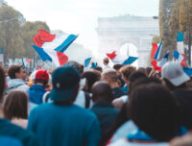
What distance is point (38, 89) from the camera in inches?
291

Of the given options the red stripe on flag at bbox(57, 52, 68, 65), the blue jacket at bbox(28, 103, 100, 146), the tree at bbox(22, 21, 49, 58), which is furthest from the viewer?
the tree at bbox(22, 21, 49, 58)

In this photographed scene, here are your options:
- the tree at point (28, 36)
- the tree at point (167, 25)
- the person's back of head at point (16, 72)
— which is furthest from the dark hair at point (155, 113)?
the tree at point (28, 36)

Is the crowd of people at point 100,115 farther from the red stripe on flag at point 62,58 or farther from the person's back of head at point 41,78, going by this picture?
the red stripe on flag at point 62,58

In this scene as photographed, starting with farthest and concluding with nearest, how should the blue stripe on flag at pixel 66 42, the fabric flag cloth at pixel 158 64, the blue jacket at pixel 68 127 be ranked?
1. the fabric flag cloth at pixel 158 64
2. the blue stripe on flag at pixel 66 42
3. the blue jacket at pixel 68 127

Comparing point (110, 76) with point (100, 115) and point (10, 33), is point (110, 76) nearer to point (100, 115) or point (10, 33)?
point (100, 115)

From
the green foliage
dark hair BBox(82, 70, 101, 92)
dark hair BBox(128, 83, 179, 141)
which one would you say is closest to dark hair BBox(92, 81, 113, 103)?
dark hair BBox(82, 70, 101, 92)

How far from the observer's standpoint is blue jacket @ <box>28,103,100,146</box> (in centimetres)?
464

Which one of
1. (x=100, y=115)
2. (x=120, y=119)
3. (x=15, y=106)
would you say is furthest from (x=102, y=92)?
(x=120, y=119)

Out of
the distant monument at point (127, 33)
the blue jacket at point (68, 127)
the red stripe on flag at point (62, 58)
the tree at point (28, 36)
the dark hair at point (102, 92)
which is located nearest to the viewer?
the blue jacket at point (68, 127)

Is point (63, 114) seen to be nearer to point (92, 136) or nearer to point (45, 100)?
point (92, 136)

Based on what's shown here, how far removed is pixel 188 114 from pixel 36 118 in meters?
1.18

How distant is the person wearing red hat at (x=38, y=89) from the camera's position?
23.9 ft

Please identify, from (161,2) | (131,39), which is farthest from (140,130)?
(131,39)

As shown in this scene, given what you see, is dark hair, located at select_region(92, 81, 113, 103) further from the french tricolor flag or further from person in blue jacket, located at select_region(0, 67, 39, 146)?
the french tricolor flag
